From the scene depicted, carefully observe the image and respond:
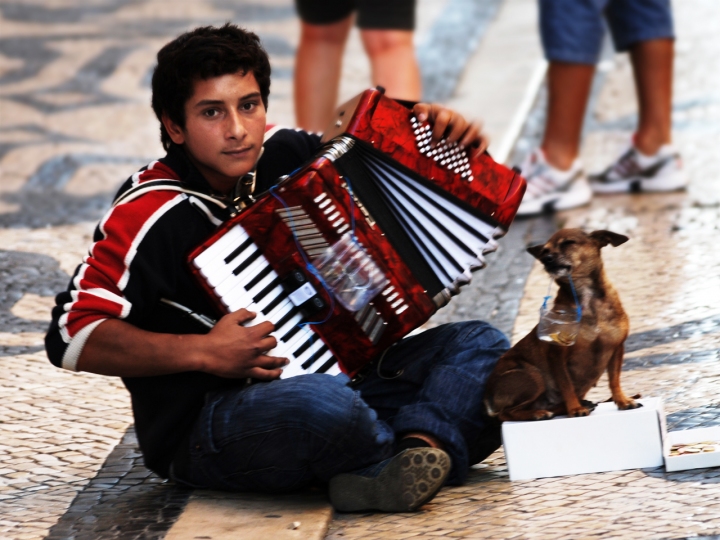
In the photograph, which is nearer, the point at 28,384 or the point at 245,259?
the point at 245,259

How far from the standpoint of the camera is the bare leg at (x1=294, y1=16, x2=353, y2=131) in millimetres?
5191

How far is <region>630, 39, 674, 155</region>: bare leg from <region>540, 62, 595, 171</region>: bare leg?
288mm

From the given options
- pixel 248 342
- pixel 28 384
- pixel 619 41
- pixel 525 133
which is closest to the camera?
pixel 248 342

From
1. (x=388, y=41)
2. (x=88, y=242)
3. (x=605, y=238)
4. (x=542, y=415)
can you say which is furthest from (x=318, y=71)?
(x=542, y=415)

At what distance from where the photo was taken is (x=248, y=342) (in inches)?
101

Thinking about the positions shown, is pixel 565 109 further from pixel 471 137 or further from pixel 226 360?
pixel 226 360

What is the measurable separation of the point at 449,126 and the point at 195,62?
2.11ft

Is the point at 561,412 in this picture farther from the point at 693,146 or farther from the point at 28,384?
the point at 693,146

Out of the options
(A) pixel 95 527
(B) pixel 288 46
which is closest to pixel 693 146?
(B) pixel 288 46

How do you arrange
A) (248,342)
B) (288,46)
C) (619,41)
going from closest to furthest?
(248,342)
(619,41)
(288,46)

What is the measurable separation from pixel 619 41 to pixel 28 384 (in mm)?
3093

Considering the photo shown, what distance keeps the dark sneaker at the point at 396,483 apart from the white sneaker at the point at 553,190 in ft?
8.67

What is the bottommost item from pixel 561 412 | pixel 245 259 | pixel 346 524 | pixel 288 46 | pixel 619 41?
pixel 346 524

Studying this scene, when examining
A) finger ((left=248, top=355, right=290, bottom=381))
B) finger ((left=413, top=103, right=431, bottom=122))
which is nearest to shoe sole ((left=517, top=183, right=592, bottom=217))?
finger ((left=413, top=103, right=431, bottom=122))
